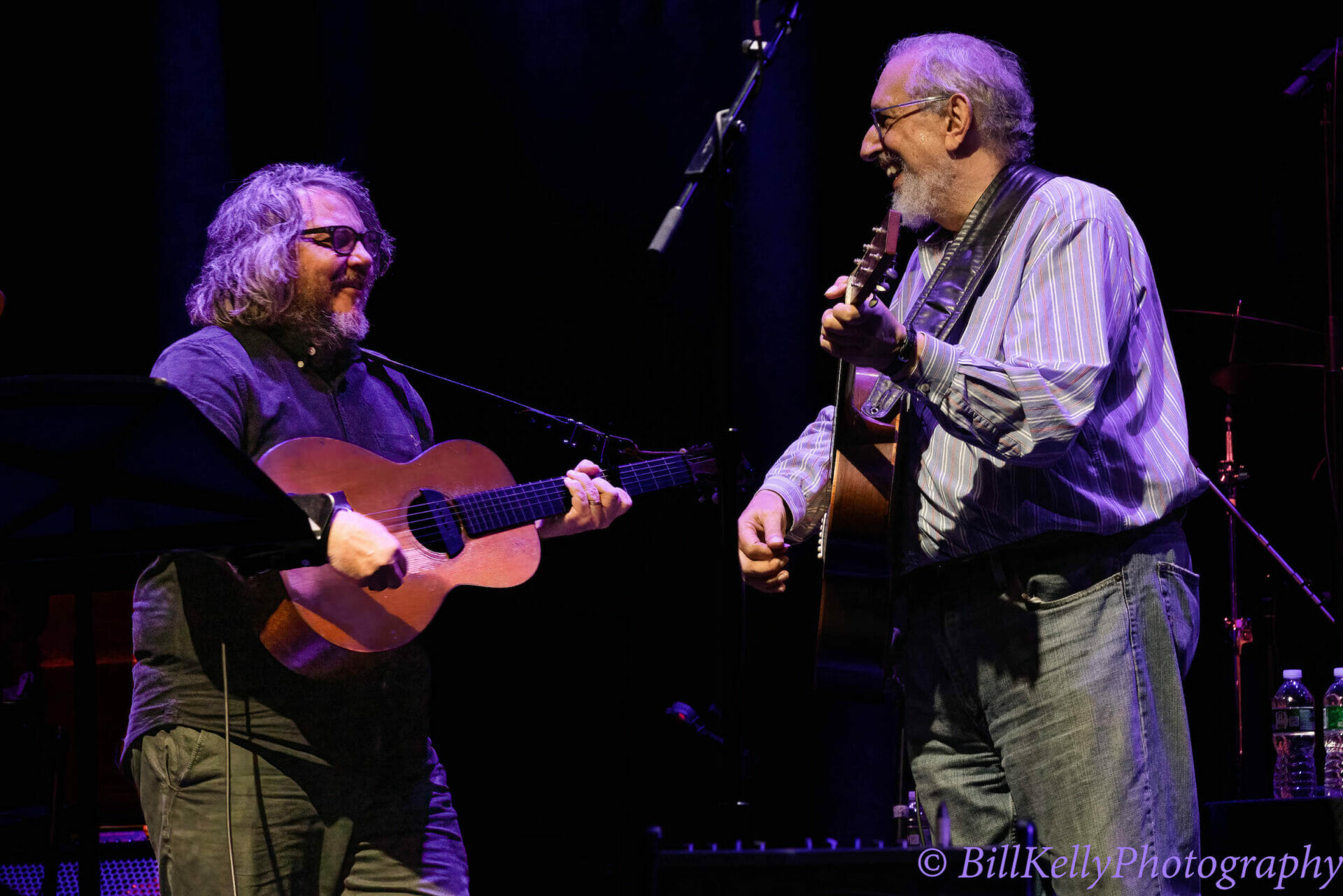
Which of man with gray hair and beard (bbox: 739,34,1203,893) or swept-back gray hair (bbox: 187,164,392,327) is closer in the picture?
man with gray hair and beard (bbox: 739,34,1203,893)

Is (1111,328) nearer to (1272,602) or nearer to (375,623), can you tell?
(375,623)

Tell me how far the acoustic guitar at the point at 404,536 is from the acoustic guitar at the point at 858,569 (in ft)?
2.96

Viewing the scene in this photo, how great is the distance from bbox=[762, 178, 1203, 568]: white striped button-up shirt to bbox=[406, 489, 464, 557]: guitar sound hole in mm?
1132

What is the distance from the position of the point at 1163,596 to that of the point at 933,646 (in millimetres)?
465

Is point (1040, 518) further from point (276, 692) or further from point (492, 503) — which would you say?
point (276, 692)

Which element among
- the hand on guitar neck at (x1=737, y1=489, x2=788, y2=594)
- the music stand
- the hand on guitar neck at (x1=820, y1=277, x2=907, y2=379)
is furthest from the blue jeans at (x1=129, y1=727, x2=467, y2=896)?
the hand on guitar neck at (x1=820, y1=277, x2=907, y2=379)

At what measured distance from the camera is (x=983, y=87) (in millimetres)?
2652

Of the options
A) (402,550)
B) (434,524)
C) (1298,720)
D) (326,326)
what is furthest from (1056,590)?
(1298,720)

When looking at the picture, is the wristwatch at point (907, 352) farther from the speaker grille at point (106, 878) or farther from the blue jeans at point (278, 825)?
the speaker grille at point (106, 878)

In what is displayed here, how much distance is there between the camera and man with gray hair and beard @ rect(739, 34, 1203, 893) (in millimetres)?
2133

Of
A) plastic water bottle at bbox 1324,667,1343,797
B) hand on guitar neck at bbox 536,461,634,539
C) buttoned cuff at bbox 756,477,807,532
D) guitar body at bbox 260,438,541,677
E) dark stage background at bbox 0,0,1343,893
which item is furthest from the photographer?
plastic water bottle at bbox 1324,667,1343,797

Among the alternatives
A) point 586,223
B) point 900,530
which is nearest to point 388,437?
point 900,530

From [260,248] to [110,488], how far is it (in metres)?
1.09

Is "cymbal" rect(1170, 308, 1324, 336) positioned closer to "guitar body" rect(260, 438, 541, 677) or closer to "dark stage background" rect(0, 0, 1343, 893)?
"dark stage background" rect(0, 0, 1343, 893)
